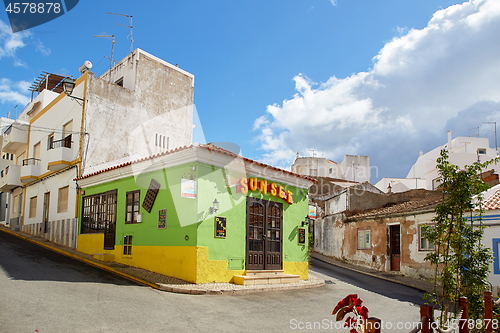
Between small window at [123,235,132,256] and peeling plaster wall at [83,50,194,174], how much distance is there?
5369 mm

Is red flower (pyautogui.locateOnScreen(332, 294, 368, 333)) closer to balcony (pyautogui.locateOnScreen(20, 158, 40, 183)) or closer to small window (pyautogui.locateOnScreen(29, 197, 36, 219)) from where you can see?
balcony (pyautogui.locateOnScreen(20, 158, 40, 183))

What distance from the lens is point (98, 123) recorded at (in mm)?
18312

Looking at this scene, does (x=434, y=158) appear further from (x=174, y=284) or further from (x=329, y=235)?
(x=174, y=284)

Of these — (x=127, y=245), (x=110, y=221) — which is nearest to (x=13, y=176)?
(x=110, y=221)

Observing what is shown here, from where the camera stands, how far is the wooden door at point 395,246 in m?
19.7

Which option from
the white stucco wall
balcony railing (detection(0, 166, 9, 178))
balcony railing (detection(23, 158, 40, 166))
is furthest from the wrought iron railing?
balcony railing (detection(0, 166, 9, 178))

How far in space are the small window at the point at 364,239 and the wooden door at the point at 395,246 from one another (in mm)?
1656

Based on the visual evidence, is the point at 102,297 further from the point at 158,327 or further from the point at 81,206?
the point at 81,206

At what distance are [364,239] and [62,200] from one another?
16.7 metres

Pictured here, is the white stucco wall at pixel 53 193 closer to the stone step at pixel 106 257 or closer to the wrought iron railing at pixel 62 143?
the wrought iron railing at pixel 62 143

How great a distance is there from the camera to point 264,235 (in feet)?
44.0

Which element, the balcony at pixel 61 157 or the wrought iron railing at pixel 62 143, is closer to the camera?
the balcony at pixel 61 157

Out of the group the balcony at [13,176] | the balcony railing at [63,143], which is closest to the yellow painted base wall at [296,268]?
the balcony railing at [63,143]

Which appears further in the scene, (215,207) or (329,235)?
(329,235)
